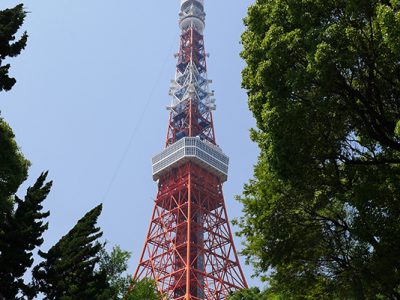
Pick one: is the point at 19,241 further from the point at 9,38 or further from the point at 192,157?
the point at 192,157

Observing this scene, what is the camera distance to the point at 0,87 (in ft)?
36.6

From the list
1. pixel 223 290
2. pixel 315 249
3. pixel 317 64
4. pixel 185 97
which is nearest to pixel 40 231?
pixel 315 249

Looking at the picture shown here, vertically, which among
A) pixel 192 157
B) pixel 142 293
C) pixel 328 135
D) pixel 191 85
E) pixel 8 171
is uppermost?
pixel 191 85

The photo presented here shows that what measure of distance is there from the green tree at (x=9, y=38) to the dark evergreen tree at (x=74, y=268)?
627cm

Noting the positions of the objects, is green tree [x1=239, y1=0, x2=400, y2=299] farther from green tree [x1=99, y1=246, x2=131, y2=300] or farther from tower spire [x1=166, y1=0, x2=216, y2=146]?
tower spire [x1=166, y1=0, x2=216, y2=146]

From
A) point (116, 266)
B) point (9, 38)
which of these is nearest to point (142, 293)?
point (116, 266)

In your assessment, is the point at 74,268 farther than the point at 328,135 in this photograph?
Yes

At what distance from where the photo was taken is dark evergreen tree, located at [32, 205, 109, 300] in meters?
14.5

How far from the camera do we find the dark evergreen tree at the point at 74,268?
47.6 ft

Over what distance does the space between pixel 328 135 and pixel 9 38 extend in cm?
760

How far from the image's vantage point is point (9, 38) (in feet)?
37.2

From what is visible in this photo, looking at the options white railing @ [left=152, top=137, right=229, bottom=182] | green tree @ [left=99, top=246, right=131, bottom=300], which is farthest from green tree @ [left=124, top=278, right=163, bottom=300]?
white railing @ [left=152, top=137, right=229, bottom=182]

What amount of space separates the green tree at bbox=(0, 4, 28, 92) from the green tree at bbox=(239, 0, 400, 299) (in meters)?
5.38

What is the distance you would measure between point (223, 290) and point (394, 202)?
31.7 meters
